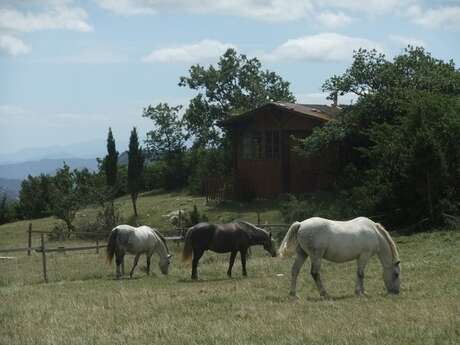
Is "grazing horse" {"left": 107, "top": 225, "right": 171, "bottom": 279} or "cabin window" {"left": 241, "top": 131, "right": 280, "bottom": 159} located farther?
"cabin window" {"left": 241, "top": 131, "right": 280, "bottom": 159}

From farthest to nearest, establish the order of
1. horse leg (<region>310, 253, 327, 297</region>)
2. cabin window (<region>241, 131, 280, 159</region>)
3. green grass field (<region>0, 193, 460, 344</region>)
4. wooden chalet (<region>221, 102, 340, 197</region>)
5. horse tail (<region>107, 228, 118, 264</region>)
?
cabin window (<region>241, 131, 280, 159</region>)
wooden chalet (<region>221, 102, 340, 197</region>)
horse tail (<region>107, 228, 118, 264</region>)
horse leg (<region>310, 253, 327, 297</region>)
green grass field (<region>0, 193, 460, 344</region>)

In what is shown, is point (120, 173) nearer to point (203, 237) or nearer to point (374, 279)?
point (203, 237)

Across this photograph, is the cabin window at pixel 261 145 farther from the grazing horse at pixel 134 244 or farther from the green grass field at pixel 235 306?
the grazing horse at pixel 134 244

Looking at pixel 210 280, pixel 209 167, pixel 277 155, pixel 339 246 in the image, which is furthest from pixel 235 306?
pixel 209 167

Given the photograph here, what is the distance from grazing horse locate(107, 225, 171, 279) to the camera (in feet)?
65.5

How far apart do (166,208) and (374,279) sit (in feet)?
99.6

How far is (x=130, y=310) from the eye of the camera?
492 inches

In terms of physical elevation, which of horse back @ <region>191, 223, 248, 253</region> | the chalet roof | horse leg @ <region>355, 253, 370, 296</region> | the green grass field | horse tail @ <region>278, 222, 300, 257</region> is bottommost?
the green grass field

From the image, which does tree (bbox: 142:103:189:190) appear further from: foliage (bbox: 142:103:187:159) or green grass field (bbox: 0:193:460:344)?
green grass field (bbox: 0:193:460:344)

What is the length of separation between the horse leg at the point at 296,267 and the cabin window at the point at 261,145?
2535 cm

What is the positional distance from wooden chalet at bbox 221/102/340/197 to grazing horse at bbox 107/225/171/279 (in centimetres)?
1667

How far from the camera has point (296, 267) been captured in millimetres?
13875

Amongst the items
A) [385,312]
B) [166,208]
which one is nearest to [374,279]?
[385,312]

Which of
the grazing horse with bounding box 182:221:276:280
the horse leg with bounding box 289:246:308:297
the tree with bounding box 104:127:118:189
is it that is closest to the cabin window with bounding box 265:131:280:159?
the tree with bounding box 104:127:118:189
